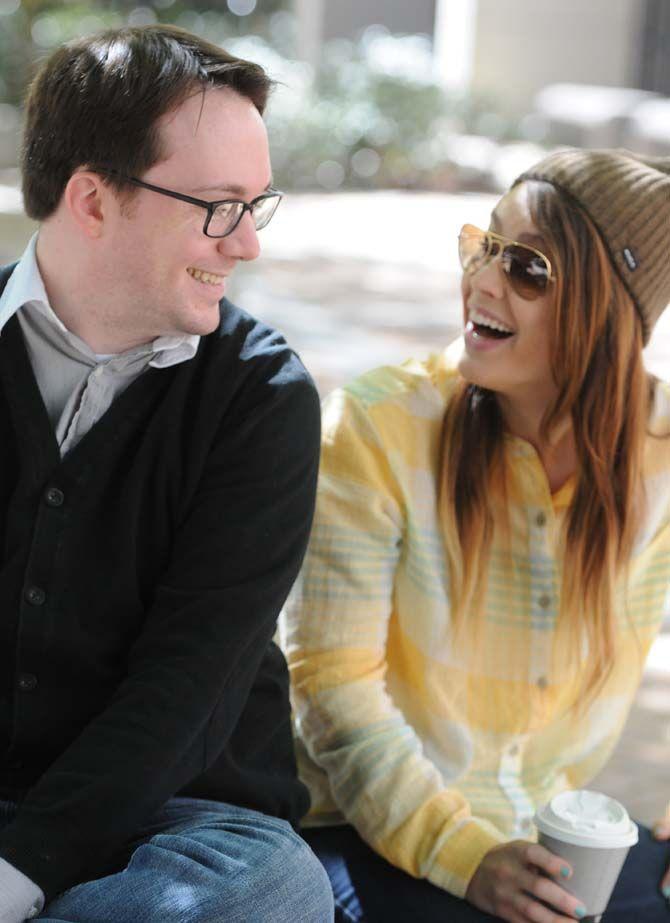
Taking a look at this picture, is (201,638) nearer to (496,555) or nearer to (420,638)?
(420,638)

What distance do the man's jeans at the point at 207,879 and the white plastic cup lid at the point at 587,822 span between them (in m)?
0.38

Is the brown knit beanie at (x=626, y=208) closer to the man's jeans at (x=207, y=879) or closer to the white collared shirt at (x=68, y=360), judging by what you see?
the white collared shirt at (x=68, y=360)

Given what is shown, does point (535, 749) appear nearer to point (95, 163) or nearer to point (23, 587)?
point (23, 587)

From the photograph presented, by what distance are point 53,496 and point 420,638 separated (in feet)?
2.57

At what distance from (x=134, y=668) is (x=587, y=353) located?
98 centimetres

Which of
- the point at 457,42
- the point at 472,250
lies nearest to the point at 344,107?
the point at 457,42

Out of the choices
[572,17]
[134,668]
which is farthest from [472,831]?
[572,17]

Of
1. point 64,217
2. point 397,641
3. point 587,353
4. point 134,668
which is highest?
point 64,217

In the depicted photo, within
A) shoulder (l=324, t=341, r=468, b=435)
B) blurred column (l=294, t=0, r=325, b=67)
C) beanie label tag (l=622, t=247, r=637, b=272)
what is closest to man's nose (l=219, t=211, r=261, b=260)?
shoulder (l=324, t=341, r=468, b=435)

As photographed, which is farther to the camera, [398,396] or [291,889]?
[398,396]

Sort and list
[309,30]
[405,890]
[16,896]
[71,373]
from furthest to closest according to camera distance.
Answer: [309,30] → [405,890] → [71,373] → [16,896]

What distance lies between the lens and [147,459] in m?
2.35

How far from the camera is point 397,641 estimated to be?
9.08 feet

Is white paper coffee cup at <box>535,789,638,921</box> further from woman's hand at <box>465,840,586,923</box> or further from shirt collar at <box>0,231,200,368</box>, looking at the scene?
shirt collar at <box>0,231,200,368</box>
